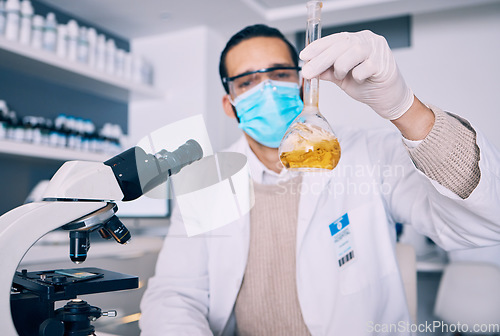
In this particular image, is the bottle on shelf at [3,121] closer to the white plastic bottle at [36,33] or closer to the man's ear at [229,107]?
the white plastic bottle at [36,33]

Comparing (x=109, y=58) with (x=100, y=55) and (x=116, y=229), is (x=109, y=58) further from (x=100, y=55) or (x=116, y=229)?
(x=116, y=229)

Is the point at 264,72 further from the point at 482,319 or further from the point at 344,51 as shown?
the point at 482,319

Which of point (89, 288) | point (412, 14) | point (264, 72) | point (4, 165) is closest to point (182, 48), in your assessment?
point (4, 165)

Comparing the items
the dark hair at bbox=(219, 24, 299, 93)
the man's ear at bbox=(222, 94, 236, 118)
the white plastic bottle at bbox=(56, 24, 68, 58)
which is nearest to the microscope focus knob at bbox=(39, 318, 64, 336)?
the man's ear at bbox=(222, 94, 236, 118)

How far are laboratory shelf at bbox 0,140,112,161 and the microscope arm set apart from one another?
4.99 feet

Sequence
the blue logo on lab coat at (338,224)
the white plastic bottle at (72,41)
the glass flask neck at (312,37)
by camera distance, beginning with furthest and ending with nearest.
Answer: the white plastic bottle at (72,41) → the blue logo on lab coat at (338,224) → the glass flask neck at (312,37)

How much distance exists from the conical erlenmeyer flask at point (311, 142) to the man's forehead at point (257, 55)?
50cm

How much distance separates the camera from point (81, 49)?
234cm

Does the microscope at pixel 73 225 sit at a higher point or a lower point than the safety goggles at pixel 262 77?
lower

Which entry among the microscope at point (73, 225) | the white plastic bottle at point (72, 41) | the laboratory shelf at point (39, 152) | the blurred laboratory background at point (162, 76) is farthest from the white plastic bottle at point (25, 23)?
the microscope at point (73, 225)

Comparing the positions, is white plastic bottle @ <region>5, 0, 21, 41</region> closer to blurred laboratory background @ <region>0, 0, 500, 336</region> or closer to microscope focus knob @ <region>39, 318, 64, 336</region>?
blurred laboratory background @ <region>0, 0, 500, 336</region>

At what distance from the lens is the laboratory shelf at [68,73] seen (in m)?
2.03

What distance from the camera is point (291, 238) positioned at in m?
1.22

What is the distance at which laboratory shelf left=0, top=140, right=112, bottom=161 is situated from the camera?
1922 millimetres
